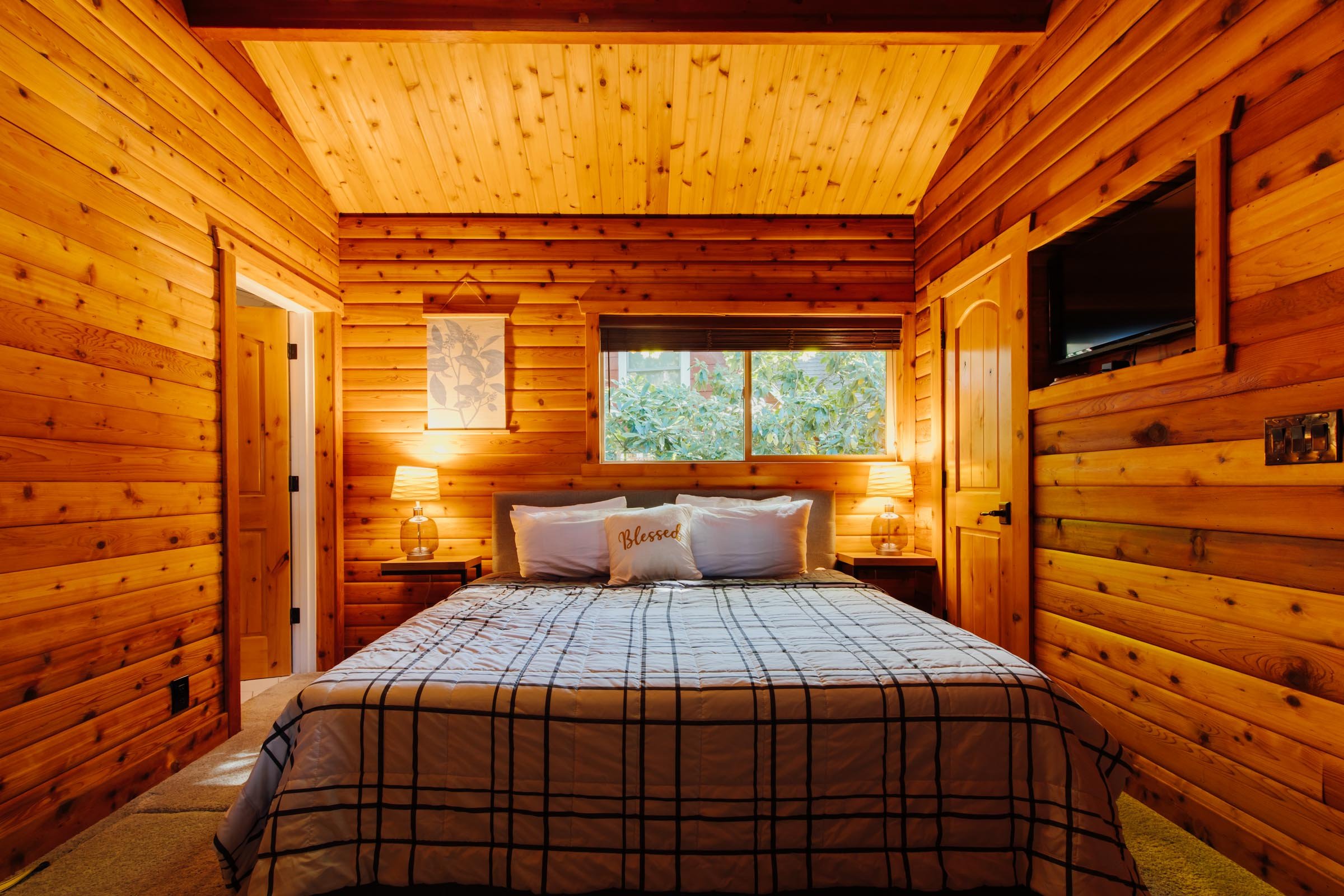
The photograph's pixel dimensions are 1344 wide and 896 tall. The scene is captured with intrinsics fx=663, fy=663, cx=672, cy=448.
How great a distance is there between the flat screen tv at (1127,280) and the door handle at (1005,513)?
2.20 ft

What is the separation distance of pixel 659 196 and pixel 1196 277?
2.68 m

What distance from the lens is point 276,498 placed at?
11.9ft

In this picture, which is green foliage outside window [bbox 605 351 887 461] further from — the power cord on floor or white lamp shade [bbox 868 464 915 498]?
the power cord on floor

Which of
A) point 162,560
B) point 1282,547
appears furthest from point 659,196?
point 1282,547

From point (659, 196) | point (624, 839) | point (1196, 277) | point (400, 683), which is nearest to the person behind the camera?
point (624, 839)

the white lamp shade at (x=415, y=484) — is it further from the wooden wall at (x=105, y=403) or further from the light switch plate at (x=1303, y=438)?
the light switch plate at (x=1303, y=438)

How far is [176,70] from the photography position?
250 centimetres

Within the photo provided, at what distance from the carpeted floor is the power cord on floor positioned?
0.05ft

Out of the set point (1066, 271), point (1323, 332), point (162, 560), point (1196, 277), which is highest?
point (1066, 271)

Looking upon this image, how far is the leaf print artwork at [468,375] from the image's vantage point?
12.8 ft

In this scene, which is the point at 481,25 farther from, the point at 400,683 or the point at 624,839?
the point at 624,839

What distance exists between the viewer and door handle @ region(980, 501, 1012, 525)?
2.88 metres

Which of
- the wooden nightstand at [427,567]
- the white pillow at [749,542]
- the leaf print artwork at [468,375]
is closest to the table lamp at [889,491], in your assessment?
the white pillow at [749,542]

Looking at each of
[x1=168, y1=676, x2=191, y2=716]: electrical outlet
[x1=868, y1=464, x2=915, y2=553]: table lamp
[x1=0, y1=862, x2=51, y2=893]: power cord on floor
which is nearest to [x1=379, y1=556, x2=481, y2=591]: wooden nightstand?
[x1=168, y1=676, x2=191, y2=716]: electrical outlet
